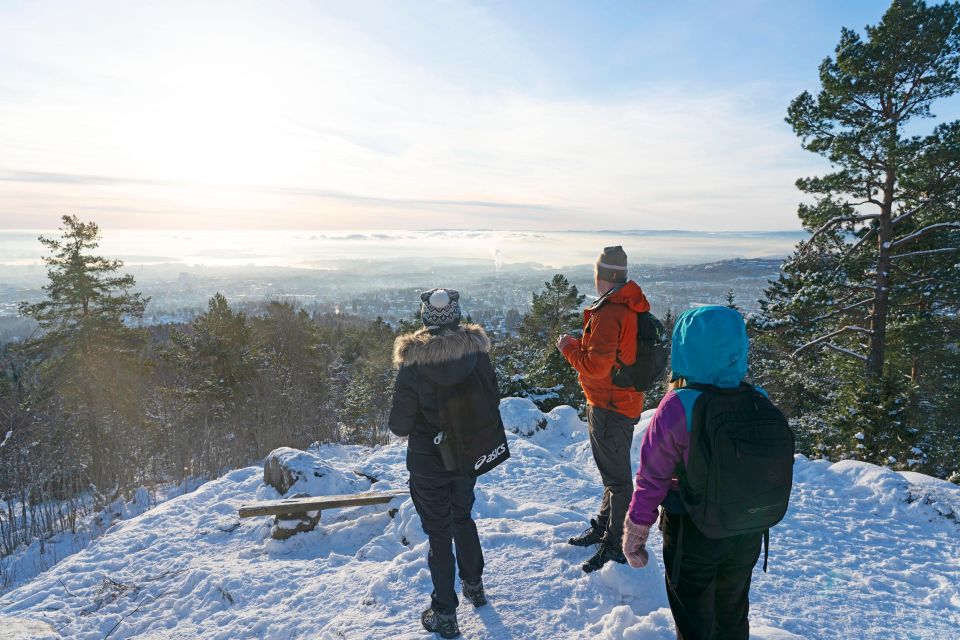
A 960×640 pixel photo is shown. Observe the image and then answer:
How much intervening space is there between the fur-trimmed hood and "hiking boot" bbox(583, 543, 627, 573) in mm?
1940

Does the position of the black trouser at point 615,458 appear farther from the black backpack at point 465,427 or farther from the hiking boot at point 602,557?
the black backpack at point 465,427

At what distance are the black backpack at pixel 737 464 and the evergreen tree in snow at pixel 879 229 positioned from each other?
11.5 metres

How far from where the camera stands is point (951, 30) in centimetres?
977

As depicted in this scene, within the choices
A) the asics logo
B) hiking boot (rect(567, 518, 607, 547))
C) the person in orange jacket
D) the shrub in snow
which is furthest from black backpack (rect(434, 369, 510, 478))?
the shrub in snow

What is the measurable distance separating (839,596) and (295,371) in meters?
25.9

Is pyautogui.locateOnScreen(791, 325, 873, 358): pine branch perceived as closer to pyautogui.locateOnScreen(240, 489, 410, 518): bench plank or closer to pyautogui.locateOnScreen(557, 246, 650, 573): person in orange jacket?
pyautogui.locateOnScreen(557, 246, 650, 573): person in orange jacket

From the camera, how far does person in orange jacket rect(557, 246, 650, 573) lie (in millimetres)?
3326

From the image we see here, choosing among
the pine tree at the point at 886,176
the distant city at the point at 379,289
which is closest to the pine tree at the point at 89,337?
the distant city at the point at 379,289

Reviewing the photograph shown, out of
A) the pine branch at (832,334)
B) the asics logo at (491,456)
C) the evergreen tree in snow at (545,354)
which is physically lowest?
the evergreen tree in snow at (545,354)

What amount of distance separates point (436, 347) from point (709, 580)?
1882mm

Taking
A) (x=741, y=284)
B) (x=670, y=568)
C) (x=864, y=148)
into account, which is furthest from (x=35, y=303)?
(x=741, y=284)

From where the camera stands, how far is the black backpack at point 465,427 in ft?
9.62

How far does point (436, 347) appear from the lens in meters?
2.90

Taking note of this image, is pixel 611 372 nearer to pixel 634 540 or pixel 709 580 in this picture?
pixel 634 540
